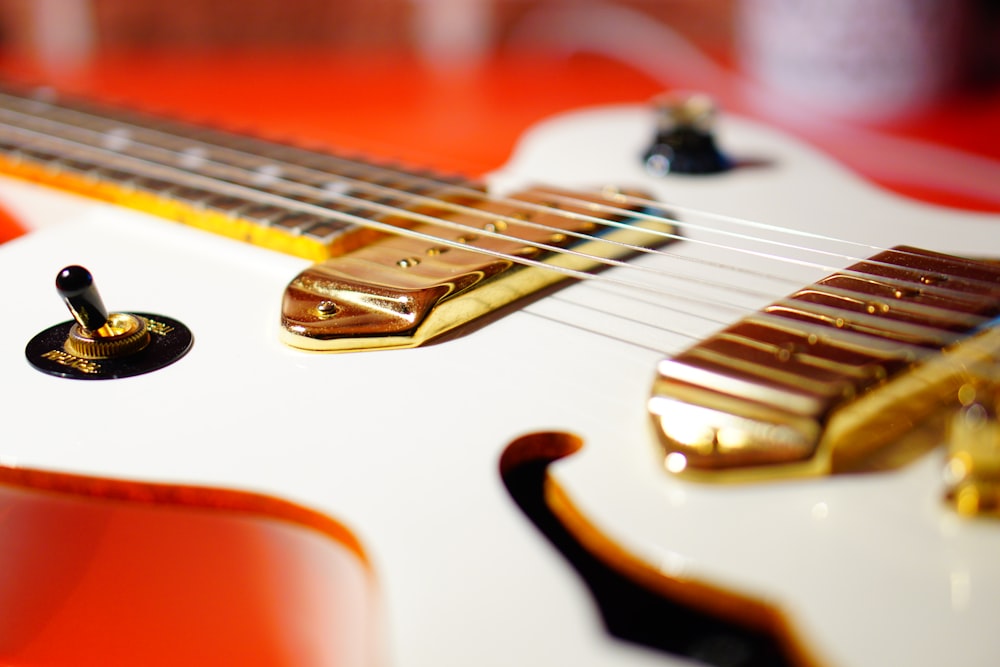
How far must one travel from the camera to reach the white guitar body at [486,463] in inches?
11.1

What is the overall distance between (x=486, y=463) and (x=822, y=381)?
130 millimetres

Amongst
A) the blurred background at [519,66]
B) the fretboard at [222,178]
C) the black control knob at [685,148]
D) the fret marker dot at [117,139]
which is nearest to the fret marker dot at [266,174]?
the fretboard at [222,178]

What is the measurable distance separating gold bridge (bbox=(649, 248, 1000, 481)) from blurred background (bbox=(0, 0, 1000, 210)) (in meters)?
0.68

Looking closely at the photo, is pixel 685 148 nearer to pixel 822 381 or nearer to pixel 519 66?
pixel 822 381

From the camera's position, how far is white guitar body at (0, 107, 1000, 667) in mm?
281

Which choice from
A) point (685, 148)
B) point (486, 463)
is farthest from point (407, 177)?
point (486, 463)

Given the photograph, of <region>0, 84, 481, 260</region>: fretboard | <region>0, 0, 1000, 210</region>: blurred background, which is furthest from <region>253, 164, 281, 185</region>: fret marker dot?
<region>0, 0, 1000, 210</region>: blurred background

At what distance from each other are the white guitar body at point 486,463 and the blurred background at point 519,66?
60 cm

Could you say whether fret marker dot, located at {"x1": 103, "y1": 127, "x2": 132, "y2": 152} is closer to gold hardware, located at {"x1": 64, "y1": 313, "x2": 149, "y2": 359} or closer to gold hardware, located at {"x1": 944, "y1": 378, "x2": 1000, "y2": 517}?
gold hardware, located at {"x1": 64, "y1": 313, "x2": 149, "y2": 359}

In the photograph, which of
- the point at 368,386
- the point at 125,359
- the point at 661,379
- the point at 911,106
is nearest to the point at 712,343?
the point at 661,379

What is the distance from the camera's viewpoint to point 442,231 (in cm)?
54

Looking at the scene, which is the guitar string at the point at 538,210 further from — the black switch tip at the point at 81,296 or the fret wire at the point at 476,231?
the black switch tip at the point at 81,296

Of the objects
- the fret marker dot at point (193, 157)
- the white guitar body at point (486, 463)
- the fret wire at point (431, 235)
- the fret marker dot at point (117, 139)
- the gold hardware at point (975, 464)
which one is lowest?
the white guitar body at point (486, 463)

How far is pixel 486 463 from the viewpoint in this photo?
1.17 feet
